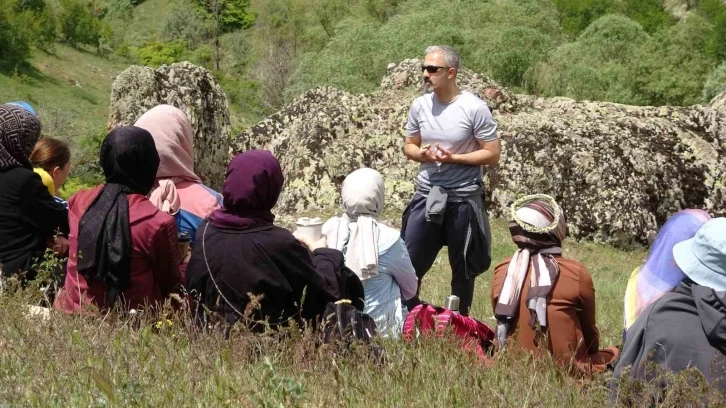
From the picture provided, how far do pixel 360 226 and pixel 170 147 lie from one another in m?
1.30

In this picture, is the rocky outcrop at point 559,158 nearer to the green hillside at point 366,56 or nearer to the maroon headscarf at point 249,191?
the maroon headscarf at point 249,191

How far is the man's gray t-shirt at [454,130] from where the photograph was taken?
548 cm

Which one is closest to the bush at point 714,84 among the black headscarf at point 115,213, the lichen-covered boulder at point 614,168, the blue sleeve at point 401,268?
the lichen-covered boulder at point 614,168

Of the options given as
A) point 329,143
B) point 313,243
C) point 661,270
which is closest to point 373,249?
point 313,243

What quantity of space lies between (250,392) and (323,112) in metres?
8.05

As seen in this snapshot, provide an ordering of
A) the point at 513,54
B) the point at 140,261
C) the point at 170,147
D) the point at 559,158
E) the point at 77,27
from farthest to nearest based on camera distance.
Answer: the point at 77,27 < the point at 513,54 < the point at 559,158 < the point at 170,147 < the point at 140,261

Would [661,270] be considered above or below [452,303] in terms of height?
above

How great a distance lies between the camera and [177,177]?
5.07 meters

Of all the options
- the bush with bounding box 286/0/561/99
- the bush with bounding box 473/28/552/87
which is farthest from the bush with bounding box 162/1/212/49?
the bush with bounding box 473/28/552/87

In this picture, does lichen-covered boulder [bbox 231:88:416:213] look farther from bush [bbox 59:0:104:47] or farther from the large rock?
bush [bbox 59:0:104:47]

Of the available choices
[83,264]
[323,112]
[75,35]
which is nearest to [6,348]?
[83,264]

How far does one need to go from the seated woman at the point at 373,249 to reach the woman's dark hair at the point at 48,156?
205 centimetres

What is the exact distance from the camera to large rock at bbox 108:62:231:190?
1038cm

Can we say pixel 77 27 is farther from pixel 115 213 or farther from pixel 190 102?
pixel 115 213
